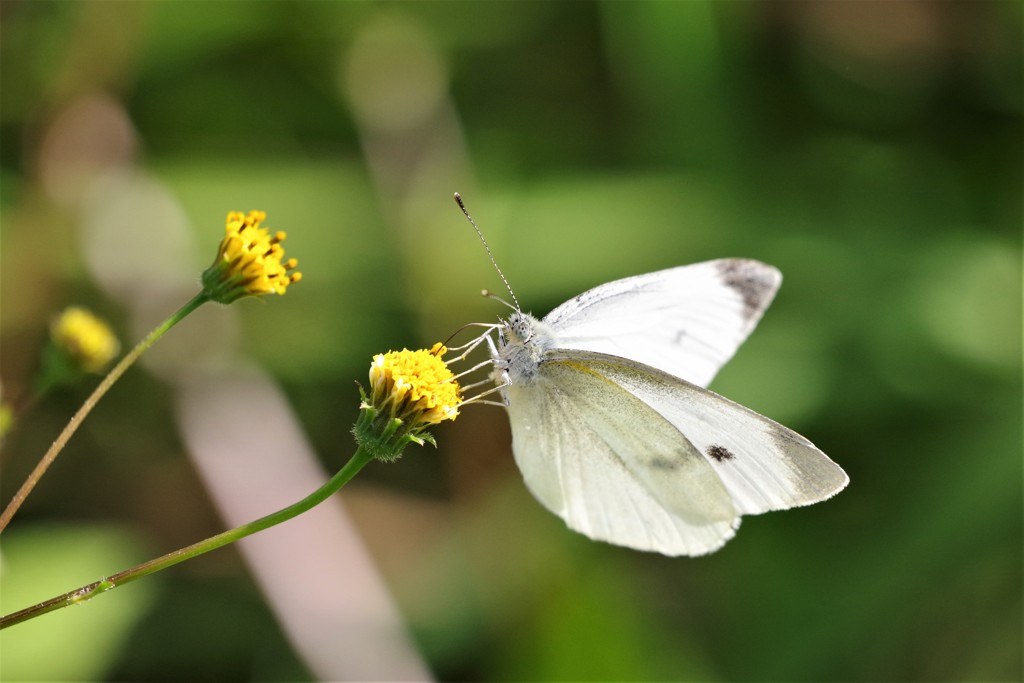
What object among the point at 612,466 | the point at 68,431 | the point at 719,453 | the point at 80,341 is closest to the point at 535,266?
the point at 612,466

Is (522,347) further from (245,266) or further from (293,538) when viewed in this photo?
(293,538)

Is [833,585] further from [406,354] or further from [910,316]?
[406,354]

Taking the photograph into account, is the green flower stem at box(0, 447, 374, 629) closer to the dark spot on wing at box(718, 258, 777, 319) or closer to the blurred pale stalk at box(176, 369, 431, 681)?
the dark spot on wing at box(718, 258, 777, 319)

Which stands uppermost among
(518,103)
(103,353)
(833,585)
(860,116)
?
(518,103)

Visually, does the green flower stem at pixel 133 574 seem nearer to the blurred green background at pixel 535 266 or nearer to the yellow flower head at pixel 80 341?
the yellow flower head at pixel 80 341

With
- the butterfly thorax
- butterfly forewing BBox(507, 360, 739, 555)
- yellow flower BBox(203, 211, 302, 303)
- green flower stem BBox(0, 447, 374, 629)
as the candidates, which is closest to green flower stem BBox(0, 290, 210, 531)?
green flower stem BBox(0, 447, 374, 629)

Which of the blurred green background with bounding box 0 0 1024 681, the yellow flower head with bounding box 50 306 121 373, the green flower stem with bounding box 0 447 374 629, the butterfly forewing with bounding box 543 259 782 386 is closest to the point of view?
the green flower stem with bounding box 0 447 374 629

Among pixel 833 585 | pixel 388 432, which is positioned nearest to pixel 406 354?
pixel 388 432
